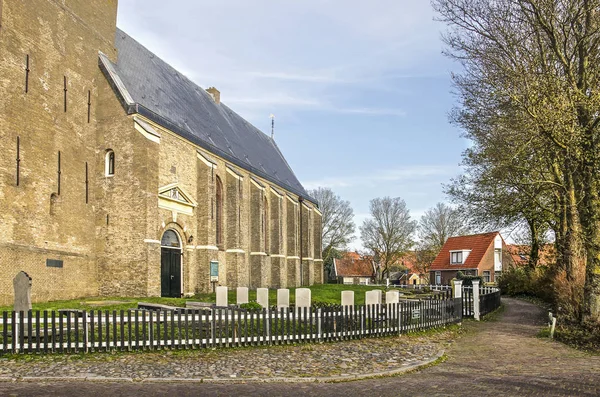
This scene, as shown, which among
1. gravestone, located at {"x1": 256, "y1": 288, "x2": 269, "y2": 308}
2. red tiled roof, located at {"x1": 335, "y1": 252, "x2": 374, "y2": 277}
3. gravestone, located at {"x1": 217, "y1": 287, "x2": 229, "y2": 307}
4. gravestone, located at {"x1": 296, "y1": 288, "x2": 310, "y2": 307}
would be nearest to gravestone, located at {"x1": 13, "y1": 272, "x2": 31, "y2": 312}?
gravestone, located at {"x1": 217, "y1": 287, "x2": 229, "y2": 307}

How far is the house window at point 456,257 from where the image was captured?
175 feet

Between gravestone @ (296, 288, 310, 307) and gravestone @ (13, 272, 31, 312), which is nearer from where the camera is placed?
gravestone @ (13, 272, 31, 312)

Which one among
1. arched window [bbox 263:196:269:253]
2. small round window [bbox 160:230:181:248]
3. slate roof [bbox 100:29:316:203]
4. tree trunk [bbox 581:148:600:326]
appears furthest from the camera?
arched window [bbox 263:196:269:253]

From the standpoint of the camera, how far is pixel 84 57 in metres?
22.2

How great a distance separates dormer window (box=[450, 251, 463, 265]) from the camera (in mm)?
53469

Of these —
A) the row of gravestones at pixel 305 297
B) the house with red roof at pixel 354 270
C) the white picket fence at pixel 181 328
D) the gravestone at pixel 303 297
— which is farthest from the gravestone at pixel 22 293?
the house with red roof at pixel 354 270

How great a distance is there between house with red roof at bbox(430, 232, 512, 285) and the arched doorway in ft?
116

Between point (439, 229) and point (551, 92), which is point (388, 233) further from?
point (551, 92)

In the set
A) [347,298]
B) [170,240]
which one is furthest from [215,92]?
[347,298]

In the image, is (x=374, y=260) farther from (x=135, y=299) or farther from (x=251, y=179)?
(x=135, y=299)

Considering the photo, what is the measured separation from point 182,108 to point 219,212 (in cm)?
633

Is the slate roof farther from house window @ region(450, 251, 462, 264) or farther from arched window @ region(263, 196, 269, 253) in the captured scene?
house window @ region(450, 251, 462, 264)

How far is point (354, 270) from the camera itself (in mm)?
73938

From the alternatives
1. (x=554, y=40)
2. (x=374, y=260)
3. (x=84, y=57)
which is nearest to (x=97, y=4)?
(x=84, y=57)
